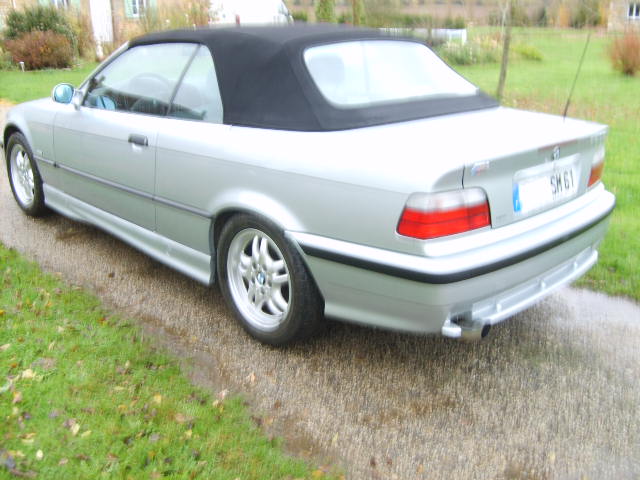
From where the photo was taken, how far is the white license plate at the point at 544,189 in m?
2.82

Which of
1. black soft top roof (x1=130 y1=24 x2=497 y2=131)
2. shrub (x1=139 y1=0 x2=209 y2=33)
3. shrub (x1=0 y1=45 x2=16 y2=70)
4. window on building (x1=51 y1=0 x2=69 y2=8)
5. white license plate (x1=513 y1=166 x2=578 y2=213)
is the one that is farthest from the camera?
window on building (x1=51 y1=0 x2=69 y2=8)

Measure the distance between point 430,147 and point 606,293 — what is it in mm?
2074

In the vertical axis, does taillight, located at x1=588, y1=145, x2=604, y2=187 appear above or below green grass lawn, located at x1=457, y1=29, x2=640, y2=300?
above

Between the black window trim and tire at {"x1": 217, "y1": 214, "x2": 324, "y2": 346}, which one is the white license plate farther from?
the black window trim

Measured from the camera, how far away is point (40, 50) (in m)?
17.2

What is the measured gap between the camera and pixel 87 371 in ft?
10.2

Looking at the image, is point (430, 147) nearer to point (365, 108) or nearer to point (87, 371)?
point (365, 108)

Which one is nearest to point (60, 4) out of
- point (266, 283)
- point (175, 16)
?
point (175, 16)

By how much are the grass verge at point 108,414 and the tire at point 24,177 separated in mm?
1805

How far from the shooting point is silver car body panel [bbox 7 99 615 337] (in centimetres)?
261

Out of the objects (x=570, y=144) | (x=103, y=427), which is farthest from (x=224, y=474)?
(x=570, y=144)

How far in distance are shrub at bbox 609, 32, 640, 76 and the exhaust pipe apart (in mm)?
14588

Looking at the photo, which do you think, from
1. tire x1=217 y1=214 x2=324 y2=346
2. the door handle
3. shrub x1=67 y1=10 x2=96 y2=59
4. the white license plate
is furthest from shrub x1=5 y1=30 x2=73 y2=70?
the white license plate

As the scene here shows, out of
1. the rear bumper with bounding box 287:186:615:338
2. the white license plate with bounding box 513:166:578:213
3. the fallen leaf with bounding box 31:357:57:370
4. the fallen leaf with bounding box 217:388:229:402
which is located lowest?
the fallen leaf with bounding box 217:388:229:402
